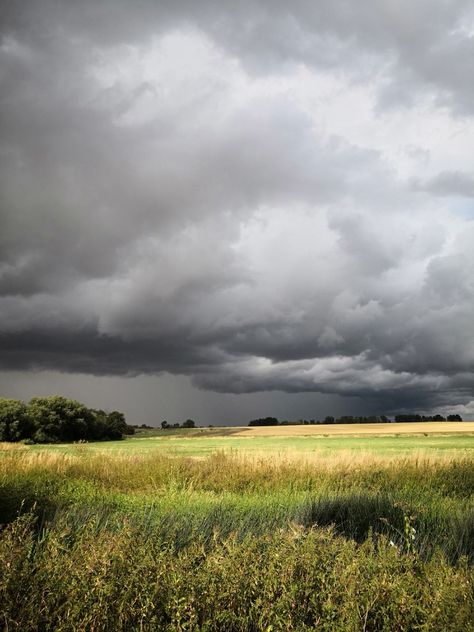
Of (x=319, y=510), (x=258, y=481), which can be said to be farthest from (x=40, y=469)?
(x=319, y=510)

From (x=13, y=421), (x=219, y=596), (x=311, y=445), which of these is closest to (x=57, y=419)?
(x=13, y=421)

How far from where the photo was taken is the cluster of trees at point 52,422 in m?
86.8

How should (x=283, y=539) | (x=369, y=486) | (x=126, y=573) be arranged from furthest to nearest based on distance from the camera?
(x=369, y=486) → (x=283, y=539) → (x=126, y=573)

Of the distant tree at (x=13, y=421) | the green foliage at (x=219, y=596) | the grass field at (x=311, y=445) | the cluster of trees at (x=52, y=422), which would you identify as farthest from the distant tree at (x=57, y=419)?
the green foliage at (x=219, y=596)

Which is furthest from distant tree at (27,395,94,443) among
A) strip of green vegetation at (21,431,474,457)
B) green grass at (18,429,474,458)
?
strip of green vegetation at (21,431,474,457)

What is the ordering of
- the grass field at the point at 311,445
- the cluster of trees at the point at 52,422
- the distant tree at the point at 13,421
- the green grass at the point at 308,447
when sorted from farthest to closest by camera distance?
1. the cluster of trees at the point at 52,422
2. the distant tree at the point at 13,421
3. the green grass at the point at 308,447
4. the grass field at the point at 311,445

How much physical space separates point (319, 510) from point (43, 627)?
331 inches

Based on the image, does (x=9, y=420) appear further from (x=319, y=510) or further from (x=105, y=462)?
(x=319, y=510)

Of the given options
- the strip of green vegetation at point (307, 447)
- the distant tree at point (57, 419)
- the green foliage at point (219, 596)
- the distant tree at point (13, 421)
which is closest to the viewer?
the green foliage at point (219, 596)

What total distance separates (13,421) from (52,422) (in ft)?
24.1

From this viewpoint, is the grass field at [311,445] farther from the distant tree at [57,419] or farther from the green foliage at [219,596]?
the green foliage at [219,596]

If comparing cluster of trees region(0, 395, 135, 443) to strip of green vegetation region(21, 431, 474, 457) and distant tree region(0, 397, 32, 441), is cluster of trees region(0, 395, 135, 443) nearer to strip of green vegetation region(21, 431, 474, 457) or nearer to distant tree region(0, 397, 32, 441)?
distant tree region(0, 397, 32, 441)

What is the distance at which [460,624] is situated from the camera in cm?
407

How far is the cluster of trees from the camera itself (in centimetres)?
8681
